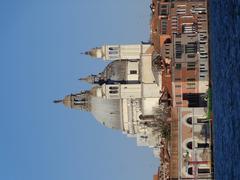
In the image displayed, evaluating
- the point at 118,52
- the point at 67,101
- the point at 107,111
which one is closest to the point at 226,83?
the point at 118,52

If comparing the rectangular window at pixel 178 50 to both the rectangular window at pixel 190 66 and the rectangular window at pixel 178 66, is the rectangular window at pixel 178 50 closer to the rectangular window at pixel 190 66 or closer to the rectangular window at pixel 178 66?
the rectangular window at pixel 178 66

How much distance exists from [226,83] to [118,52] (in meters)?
71.5

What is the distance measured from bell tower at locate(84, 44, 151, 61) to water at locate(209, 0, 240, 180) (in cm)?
6216

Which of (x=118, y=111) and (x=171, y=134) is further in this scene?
(x=118, y=111)

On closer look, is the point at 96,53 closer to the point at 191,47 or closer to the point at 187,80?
the point at 191,47

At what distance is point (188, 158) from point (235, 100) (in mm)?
50004

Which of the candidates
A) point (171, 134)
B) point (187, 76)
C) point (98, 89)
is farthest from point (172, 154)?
point (98, 89)

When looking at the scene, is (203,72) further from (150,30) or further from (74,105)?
(74,105)

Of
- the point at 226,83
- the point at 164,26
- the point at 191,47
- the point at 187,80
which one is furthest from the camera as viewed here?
the point at 164,26

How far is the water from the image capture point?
31.3 metres

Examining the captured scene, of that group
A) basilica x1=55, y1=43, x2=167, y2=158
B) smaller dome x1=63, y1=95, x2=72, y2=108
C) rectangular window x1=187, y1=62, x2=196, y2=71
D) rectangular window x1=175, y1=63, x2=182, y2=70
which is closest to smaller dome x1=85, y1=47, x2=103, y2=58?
basilica x1=55, y1=43, x2=167, y2=158

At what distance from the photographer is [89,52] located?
108688 millimetres

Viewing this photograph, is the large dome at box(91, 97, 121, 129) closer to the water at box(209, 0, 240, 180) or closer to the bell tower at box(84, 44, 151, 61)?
the bell tower at box(84, 44, 151, 61)

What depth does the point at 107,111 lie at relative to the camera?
359 ft
